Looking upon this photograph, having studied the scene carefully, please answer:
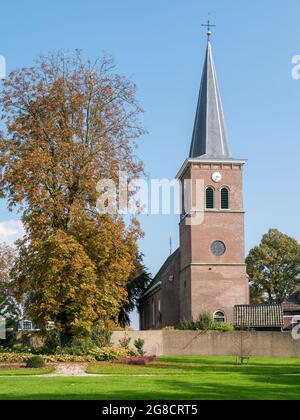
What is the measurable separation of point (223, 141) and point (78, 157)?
997 inches

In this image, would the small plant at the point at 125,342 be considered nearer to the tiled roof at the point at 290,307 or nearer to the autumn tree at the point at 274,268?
the tiled roof at the point at 290,307

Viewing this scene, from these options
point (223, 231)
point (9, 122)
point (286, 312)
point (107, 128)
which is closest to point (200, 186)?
point (223, 231)

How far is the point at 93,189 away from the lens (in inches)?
1416

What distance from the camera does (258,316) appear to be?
5484cm

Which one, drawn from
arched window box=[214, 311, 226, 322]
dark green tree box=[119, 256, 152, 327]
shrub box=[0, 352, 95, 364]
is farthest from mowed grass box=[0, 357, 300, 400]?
dark green tree box=[119, 256, 152, 327]

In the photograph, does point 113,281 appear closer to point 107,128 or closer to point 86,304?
point 86,304

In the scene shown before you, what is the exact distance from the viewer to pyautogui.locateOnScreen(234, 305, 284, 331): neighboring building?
54.6m

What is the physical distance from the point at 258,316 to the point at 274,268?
24.8 meters

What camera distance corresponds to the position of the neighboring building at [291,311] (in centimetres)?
5920

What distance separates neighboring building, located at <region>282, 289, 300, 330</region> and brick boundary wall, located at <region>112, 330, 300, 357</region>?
12.0m

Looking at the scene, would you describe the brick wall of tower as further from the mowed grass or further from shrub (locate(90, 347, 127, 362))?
the mowed grass

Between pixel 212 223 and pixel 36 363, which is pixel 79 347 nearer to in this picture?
pixel 36 363

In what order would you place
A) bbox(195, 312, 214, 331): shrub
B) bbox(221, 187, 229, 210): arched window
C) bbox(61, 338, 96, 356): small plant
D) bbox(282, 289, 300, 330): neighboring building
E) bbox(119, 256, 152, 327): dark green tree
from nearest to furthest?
1. bbox(61, 338, 96, 356): small plant
2. bbox(195, 312, 214, 331): shrub
3. bbox(221, 187, 229, 210): arched window
4. bbox(282, 289, 300, 330): neighboring building
5. bbox(119, 256, 152, 327): dark green tree

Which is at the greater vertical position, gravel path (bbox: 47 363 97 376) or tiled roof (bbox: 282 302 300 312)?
tiled roof (bbox: 282 302 300 312)
